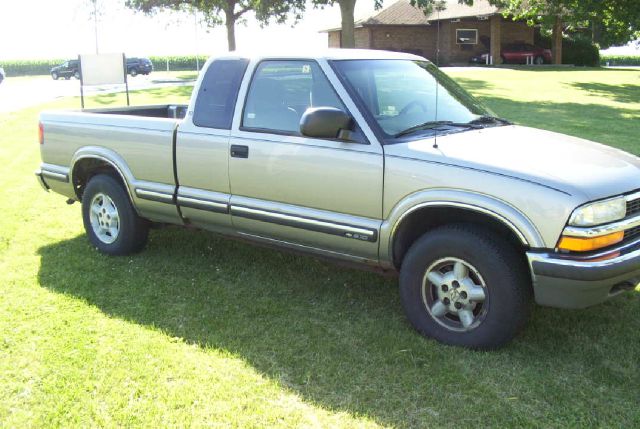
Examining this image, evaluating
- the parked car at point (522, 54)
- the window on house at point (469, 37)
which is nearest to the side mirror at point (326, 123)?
the parked car at point (522, 54)

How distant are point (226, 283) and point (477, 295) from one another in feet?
7.19

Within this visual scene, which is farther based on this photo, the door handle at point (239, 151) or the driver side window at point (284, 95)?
the door handle at point (239, 151)

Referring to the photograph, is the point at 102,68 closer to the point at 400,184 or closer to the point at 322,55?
the point at 322,55

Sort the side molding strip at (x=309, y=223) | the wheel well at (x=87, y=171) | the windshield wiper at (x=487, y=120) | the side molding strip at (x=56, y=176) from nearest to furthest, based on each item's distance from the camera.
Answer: the side molding strip at (x=309, y=223)
the windshield wiper at (x=487, y=120)
the wheel well at (x=87, y=171)
the side molding strip at (x=56, y=176)

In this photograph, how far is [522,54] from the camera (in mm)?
47500

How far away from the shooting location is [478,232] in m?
4.07

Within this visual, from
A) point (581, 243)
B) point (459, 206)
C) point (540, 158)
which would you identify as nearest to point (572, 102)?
point (540, 158)

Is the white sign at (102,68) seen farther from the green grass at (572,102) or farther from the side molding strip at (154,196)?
the green grass at (572,102)

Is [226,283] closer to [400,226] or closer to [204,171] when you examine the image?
[204,171]

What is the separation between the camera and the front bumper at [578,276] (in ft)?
12.0

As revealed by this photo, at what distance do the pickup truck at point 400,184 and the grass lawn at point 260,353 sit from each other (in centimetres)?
41

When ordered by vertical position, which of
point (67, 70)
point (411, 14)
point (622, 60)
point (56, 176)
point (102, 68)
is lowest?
point (56, 176)

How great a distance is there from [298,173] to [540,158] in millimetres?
1602

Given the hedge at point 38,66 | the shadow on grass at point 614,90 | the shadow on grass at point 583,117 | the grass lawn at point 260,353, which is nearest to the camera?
the grass lawn at point 260,353
